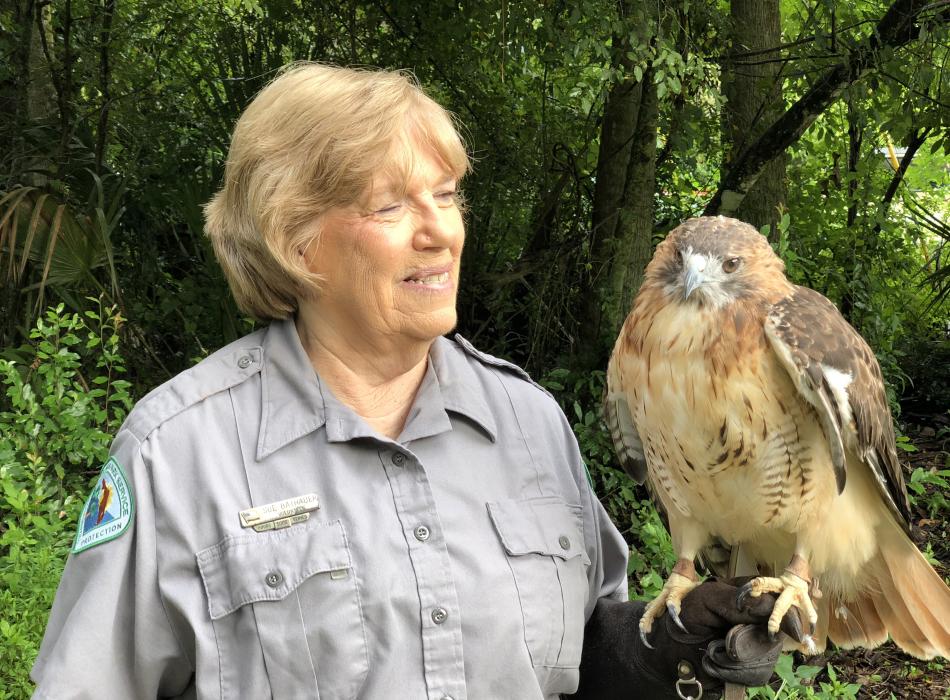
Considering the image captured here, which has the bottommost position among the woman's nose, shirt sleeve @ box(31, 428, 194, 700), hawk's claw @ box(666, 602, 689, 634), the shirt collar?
hawk's claw @ box(666, 602, 689, 634)

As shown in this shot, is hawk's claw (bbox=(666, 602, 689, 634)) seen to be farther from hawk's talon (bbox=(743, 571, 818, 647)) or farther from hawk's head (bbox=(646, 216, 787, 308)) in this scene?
hawk's head (bbox=(646, 216, 787, 308))

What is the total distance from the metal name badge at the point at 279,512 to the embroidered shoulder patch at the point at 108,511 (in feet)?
0.62

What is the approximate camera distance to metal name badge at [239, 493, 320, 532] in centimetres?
157

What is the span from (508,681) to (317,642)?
35cm

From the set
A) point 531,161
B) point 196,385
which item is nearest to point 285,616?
point 196,385

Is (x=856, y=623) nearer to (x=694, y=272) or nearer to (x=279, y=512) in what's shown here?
(x=694, y=272)

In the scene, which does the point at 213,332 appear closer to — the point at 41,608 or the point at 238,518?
the point at 41,608

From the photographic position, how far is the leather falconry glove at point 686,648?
A: 186cm

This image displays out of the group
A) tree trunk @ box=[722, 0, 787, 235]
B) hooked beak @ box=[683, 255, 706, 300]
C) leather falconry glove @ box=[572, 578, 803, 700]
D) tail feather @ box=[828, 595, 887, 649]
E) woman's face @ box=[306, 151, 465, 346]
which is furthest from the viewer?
tree trunk @ box=[722, 0, 787, 235]

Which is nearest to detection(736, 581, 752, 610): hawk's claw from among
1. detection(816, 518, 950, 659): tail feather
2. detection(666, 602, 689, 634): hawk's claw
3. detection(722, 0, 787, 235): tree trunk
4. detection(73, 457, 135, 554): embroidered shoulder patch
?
detection(666, 602, 689, 634): hawk's claw

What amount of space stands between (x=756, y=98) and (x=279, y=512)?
391 centimetres

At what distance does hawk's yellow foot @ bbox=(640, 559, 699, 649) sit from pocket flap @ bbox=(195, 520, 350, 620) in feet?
2.41

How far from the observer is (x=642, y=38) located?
10.9 ft

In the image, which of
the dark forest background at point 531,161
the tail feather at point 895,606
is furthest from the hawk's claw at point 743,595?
the dark forest background at point 531,161
